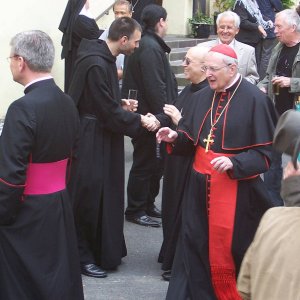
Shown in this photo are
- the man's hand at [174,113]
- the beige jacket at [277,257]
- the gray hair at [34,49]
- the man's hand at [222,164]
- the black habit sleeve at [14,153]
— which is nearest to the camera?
the beige jacket at [277,257]

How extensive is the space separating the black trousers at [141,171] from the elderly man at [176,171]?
94 centimetres

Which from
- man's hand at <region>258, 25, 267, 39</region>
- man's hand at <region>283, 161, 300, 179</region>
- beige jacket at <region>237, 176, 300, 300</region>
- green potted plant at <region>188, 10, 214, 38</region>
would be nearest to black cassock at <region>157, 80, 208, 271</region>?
man's hand at <region>283, 161, 300, 179</region>

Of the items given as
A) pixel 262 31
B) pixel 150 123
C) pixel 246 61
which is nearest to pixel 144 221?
pixel 150 123

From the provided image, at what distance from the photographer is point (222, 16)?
23.6ft

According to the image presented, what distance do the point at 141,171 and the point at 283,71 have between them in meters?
1.60

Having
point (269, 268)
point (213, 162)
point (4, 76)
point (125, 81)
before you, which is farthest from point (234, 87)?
point (4, 76)

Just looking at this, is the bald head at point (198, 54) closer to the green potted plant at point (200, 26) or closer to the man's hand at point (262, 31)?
the man's hand at point (262, 31)

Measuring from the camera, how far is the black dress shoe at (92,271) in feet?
19.5

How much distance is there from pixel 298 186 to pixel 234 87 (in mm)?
2342

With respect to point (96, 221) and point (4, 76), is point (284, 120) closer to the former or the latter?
point (96, 221)

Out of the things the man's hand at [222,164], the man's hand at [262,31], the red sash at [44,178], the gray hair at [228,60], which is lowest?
the red sash at [44,178]

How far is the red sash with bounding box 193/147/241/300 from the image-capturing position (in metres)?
4.95

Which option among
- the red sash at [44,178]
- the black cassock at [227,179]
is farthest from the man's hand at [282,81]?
the red sash at [44,178]

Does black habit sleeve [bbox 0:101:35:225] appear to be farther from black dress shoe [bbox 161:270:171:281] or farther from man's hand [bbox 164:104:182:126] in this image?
black dress shoe [bbox 161:270:171:281]
